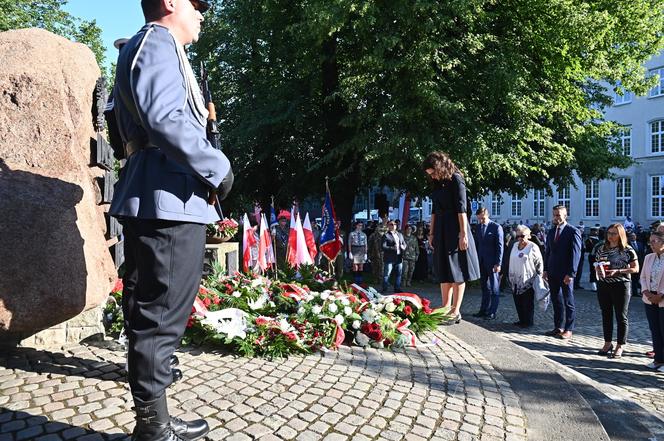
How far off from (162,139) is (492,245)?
8.19m

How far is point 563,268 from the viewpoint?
8.05 meters

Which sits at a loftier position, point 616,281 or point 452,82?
point 452,82

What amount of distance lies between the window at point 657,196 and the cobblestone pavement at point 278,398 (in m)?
37.8

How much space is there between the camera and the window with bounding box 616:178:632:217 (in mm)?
37906

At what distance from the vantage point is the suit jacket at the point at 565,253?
26.2 feet

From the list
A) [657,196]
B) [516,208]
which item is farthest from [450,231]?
[516,208]

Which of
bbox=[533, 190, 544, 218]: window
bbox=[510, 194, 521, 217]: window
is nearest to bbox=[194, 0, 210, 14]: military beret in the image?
bbox=[533, 190, 544, 218]: window

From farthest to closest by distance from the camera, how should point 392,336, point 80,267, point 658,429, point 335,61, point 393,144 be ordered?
point 335,61, point 393,144, point 392,336, point 658,429, point 80,267

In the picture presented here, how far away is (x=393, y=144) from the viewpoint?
13195 mm

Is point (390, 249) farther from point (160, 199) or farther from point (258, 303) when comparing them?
point (160, 199)

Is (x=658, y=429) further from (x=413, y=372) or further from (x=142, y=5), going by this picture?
(x=142, y=5)

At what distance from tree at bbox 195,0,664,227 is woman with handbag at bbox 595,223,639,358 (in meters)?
6.06

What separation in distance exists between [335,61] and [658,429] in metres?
14.4

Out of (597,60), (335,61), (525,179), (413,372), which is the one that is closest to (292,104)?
(335,61)
